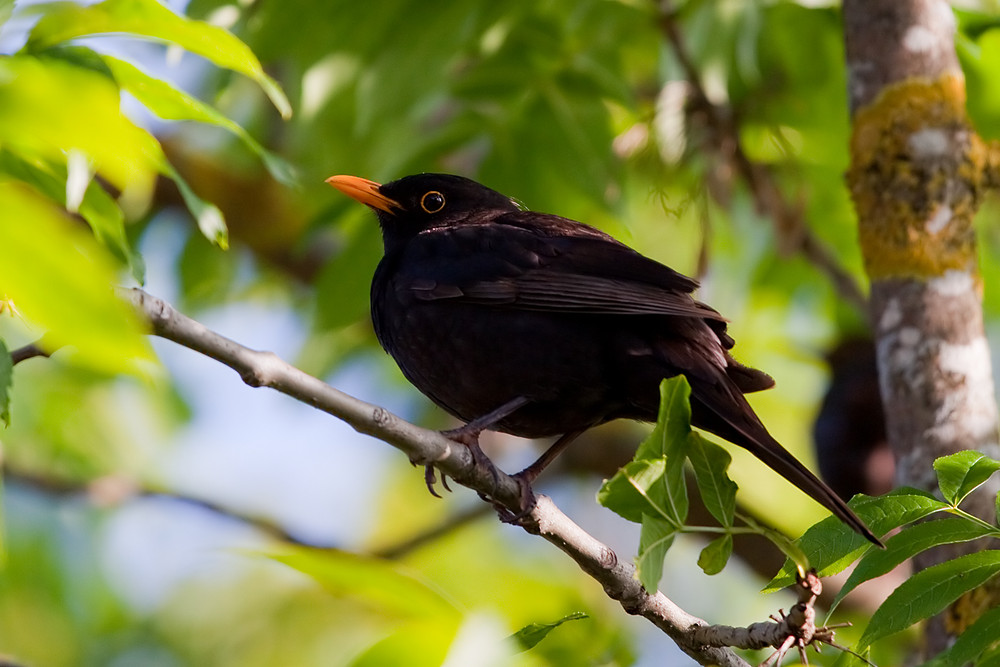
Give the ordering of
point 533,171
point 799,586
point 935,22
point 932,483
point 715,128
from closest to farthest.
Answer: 1. point 799,586
2. point 932,483
3. point 935,22
4. point 533,171
5. point 715,128

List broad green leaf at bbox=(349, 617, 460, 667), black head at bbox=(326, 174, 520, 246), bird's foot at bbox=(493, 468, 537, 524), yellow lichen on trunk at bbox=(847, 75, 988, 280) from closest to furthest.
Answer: broad green leaf at bbox=(349, 617, 460, 667), bird's foot at bbox=(493, 468, 537, 524), yellow lichen on trunk at bbox=(847, 75, 988, 280), black head at bbox=(326, 174, 520, 246)

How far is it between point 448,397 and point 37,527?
14.7 feet

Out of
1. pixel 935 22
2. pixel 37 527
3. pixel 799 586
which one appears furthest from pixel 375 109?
pixel 37 527

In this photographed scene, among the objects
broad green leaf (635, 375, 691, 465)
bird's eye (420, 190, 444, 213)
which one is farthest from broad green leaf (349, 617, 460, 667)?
bird's eye (420, 190, 444, 213)

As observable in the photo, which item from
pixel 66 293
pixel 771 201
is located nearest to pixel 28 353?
pixel 66 293

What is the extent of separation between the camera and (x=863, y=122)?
3.98 m

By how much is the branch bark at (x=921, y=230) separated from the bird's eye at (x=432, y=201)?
5.17 feet

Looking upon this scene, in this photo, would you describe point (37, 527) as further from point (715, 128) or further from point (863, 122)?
point (863, 122)

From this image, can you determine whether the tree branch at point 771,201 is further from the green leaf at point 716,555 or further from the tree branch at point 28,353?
the tree branch at point 28,353

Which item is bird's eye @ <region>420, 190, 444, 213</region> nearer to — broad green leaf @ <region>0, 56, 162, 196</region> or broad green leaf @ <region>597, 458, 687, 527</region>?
broad green leaf @ <region>597, 458, 687, 527</region>

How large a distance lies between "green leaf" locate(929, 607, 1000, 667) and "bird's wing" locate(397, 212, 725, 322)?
1292 millimetres

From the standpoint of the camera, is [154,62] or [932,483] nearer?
[932,483]

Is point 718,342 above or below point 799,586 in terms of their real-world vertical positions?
above

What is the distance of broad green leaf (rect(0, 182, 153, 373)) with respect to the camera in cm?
103
